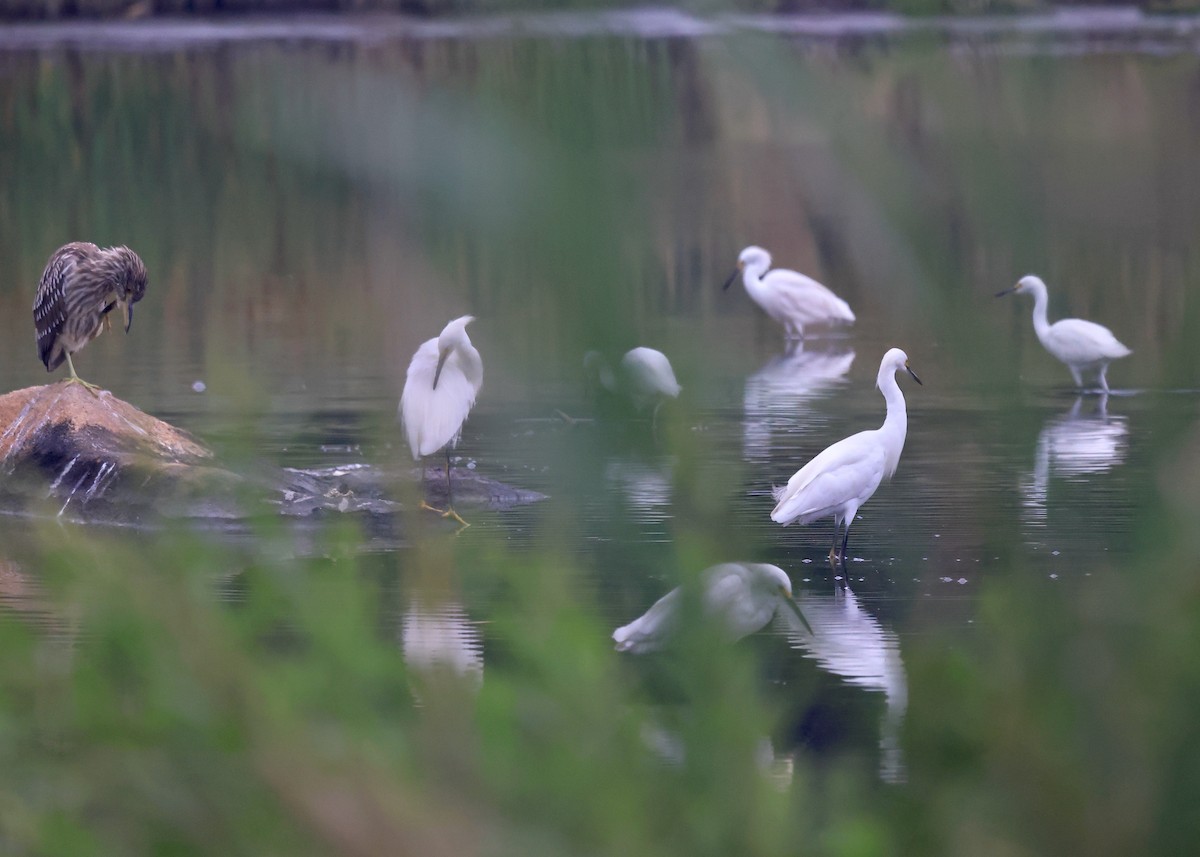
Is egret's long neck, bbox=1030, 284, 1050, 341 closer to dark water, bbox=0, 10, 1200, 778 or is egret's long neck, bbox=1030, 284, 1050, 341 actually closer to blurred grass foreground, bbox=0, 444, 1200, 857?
dark water, bbox=0, 10, 1200, 778

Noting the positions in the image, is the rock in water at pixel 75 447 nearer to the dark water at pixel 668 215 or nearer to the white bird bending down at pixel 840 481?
the white bird bending down at pixel 840 481

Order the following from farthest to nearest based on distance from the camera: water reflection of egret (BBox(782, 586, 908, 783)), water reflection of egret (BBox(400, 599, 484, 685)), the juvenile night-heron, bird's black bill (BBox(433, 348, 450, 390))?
the juvenile night-heron
bird's black bill (BBox(433, 348, 450, 390))
water reflection of egret (BBox(782, 586, 908, 783))
water reflection of egret (BBox(400, 599, 484, 685))

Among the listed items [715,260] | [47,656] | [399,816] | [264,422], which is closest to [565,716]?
[399,816]

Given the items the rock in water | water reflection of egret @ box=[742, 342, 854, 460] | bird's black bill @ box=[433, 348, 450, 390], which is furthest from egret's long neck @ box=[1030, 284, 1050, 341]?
water reflection of egret @ box=[742, 342, 854, 460]

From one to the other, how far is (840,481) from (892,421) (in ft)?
2.06

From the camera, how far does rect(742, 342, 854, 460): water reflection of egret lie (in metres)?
8.52

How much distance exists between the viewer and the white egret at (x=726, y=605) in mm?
994

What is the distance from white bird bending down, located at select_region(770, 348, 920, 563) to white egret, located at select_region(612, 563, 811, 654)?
4.99 m

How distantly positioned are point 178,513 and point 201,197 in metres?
0.81

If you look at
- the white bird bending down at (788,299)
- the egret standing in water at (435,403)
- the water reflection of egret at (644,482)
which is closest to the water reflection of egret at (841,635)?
the egret standing in water at (435,403)

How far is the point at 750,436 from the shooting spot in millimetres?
8531

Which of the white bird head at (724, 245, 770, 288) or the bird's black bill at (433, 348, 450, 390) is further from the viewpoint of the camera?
the white bird head at (724, 245, 770, 288)

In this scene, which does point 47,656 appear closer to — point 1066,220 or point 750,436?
point 1066,220

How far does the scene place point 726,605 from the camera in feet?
3.39
